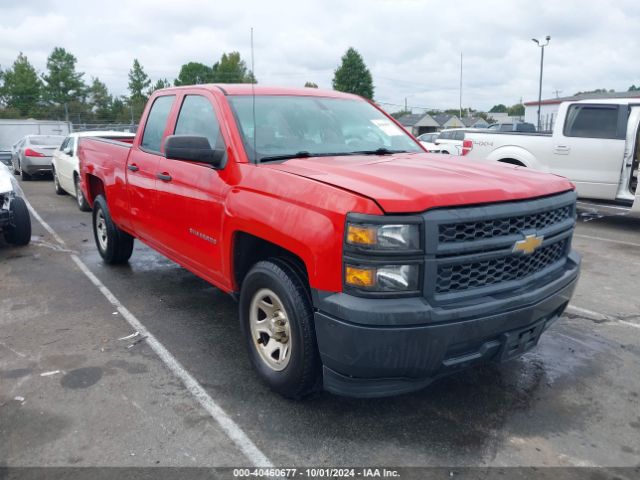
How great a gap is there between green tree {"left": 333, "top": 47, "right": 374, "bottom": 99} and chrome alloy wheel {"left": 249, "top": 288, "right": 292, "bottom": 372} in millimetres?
74049

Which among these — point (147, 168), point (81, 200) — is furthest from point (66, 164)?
point (147, 168)

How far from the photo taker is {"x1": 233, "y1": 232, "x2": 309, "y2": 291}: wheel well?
3.30 meters

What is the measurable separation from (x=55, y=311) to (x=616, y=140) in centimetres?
839

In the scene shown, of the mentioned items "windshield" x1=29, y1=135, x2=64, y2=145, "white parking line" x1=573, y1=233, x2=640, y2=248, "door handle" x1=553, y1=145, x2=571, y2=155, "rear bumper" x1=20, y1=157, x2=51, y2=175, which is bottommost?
"white parking line" x1=573, y1=233, x2=640, y2=248

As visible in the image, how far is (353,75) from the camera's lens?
75250 millimetres

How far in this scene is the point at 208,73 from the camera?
6806cm

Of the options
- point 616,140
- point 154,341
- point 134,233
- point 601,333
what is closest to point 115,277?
point 134,233

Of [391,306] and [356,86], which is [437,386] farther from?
[356,86]

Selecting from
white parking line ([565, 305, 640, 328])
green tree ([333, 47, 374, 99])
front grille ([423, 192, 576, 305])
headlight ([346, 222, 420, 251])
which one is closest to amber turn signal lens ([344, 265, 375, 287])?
headlight ([346, 222, 420, 251])

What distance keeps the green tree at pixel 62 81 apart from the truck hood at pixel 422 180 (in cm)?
7226

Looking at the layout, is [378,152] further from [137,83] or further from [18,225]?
[137,83]

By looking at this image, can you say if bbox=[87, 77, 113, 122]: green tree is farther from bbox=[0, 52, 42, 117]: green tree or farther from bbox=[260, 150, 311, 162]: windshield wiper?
bbox=[260, 150, 311, 162]: windshield wiper

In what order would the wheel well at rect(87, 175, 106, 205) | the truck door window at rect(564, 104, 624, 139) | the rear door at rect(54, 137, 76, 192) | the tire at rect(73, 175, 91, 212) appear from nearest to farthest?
the wheel well at rect(87, 175, 106, 205)
the truck door window at rect(564, 104, 624, 139)
the tire at rect(73, 175, 91, 212)
the rear door at rect(54, 137, 76, 192)

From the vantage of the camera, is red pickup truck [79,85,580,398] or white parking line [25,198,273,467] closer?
red pickup truck [79,85,580,398]
